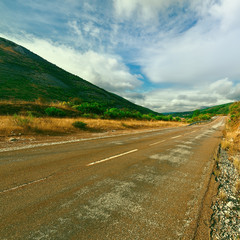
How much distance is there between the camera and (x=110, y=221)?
7.11 ft

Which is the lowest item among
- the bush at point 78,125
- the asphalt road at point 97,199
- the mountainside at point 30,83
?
the asphalt road at point 97,199

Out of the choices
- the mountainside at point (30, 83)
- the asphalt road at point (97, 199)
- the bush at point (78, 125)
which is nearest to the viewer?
the asphalt road at point (97, 199)

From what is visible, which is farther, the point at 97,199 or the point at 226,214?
the point at 97,199

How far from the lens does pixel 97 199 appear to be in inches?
108

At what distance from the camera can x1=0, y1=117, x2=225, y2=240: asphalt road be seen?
198 cm

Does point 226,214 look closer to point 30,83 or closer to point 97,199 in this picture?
point 97,199

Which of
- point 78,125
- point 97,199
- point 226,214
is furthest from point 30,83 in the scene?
point 226,214

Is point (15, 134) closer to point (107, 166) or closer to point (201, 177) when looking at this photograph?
point (107, 166)

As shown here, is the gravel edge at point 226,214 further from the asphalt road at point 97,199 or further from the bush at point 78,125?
Result: the bush at point 78,125

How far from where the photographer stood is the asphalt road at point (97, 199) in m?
1.98

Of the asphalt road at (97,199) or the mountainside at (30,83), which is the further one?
the mountainside at (30,83)

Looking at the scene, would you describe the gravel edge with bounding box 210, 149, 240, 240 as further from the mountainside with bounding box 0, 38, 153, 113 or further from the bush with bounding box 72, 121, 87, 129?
the mountainside with bounding box 0, 38, 153, 113

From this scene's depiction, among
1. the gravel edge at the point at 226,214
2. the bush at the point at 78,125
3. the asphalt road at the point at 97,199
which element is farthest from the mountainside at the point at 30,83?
the gravel edge at the point at 226,214

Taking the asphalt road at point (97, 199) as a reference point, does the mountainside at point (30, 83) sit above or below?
above
